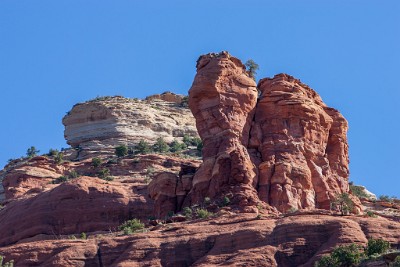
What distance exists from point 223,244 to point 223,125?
1723 cm

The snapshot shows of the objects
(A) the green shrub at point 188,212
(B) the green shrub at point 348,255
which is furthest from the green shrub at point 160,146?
(B) the green shrub at point 348,255

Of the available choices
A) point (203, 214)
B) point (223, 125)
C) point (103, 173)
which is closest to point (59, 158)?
point (103, 173)

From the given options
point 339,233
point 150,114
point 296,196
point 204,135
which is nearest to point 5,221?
point 204,135

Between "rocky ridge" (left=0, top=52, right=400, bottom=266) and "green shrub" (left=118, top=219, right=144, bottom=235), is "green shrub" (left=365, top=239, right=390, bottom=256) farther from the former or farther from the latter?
"green shrub" (left=118, top=219, right=144, bottom=235)

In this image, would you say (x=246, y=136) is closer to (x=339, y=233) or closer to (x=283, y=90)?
(x=283, y=90)

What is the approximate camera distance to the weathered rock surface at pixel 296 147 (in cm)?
8925

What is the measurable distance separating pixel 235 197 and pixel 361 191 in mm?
32935

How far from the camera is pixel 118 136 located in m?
131

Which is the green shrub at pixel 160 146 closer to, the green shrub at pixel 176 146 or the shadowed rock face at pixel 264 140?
the green shrub at pixel 176 146

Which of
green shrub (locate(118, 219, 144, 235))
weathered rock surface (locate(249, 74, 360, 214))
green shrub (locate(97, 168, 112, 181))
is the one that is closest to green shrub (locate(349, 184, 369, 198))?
weathered rock surface (locate(249, 74, 360, 214))

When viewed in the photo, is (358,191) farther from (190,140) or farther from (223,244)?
(223,244)

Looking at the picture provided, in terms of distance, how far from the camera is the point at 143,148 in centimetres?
12262

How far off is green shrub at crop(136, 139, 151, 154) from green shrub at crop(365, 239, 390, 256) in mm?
52342

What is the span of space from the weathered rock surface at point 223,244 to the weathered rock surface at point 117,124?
47.2 metres
